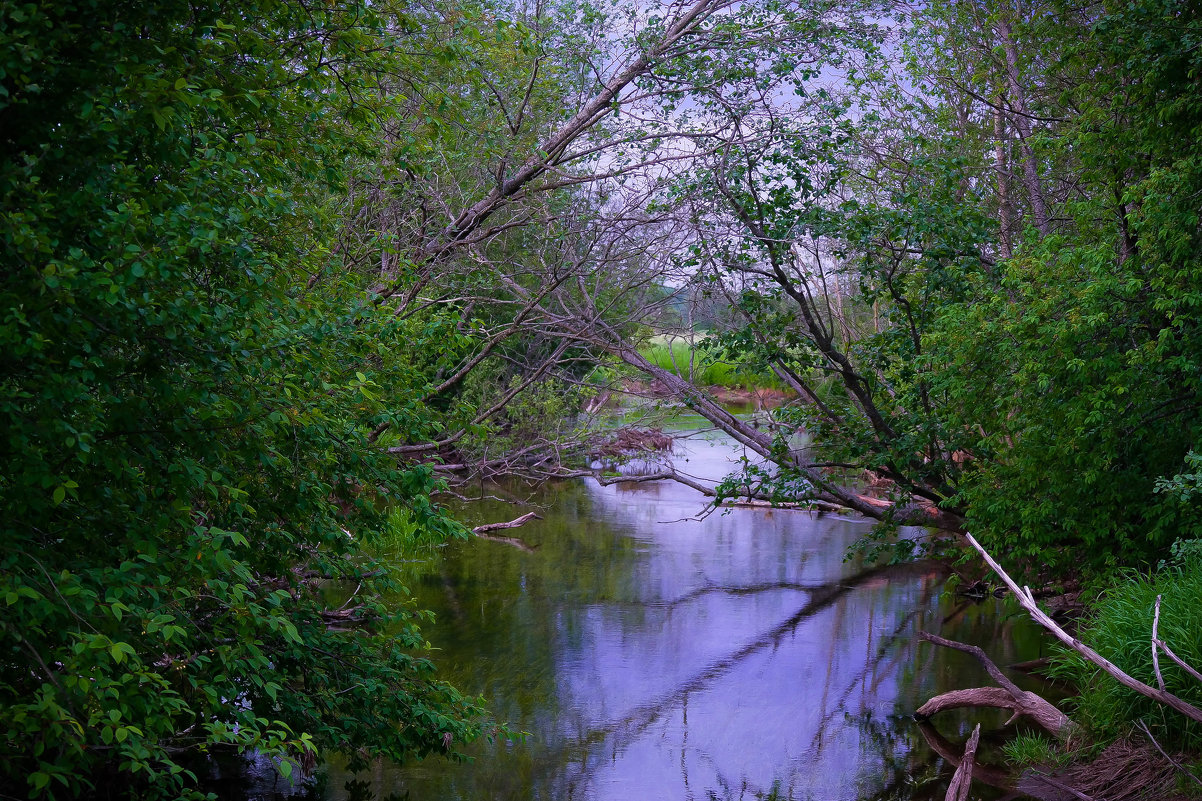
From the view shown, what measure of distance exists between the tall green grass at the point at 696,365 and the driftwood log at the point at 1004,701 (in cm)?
378

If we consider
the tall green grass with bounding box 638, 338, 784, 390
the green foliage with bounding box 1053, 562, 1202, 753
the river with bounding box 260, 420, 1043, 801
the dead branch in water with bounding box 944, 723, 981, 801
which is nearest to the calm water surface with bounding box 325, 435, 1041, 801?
the river with bounding box 260, 420, 1043, 801

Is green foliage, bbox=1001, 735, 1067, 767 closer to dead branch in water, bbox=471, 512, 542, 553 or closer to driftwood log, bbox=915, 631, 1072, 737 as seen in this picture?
driftwood log, bbox=915, 631, 1072, 737

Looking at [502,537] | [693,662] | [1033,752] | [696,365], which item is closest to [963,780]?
[1033,752]

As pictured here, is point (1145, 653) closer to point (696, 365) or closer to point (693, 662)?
point (693, 662)

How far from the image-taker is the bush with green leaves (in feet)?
10.6

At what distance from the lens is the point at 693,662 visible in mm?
9477

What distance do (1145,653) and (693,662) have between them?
4.37 meters

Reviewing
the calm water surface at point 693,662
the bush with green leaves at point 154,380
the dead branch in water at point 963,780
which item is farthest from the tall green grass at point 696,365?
the bush with green leaves at point 154,380

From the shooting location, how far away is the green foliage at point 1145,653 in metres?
5.79

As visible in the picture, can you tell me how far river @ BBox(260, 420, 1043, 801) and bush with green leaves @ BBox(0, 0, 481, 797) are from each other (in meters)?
2.72

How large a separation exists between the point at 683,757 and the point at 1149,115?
19.6 ft

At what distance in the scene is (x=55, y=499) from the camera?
3172mm

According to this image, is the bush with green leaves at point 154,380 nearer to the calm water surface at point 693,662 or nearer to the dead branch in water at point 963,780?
the calm water surface at point 693,662

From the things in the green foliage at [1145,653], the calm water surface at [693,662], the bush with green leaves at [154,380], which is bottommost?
the calm water surface at [693,662]
